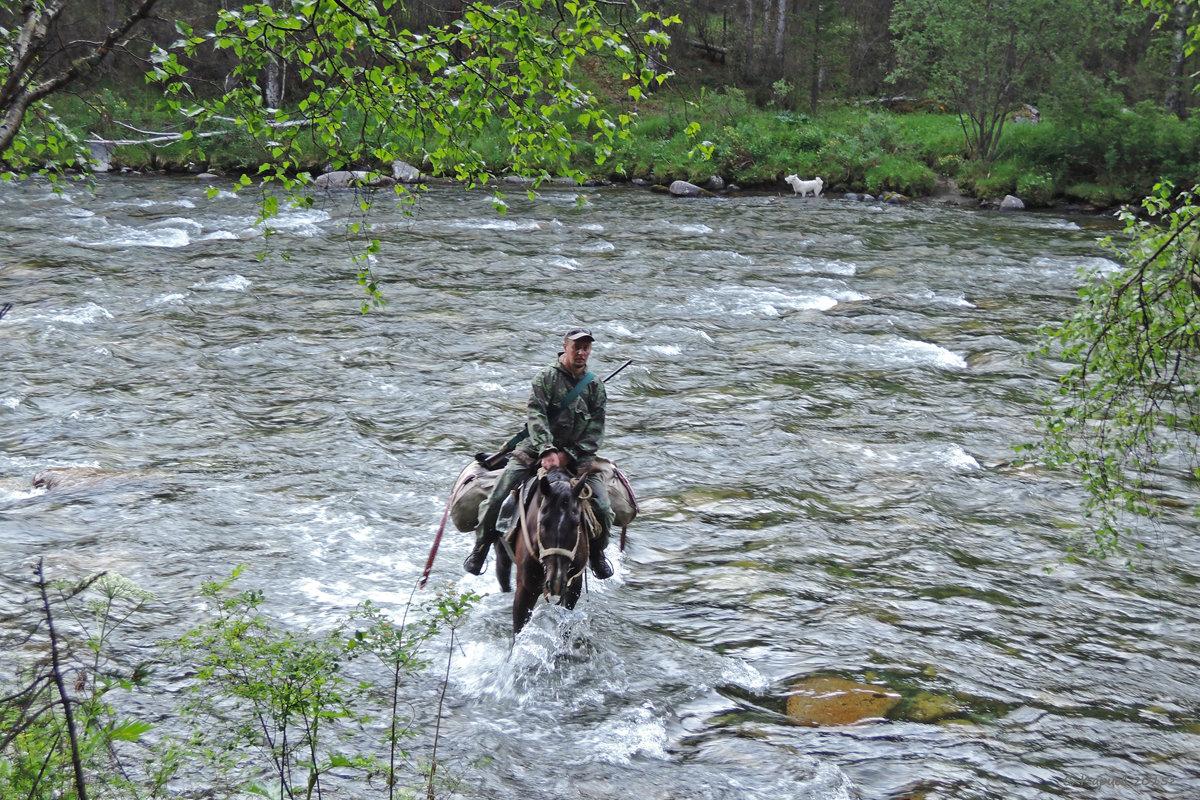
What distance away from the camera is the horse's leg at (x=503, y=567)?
353 inches

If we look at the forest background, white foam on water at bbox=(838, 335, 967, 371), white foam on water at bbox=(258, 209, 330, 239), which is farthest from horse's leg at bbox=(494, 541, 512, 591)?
the forest background

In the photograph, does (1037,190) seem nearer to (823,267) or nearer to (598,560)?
(823,267)

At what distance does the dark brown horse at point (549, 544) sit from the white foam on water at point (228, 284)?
14.6 metres

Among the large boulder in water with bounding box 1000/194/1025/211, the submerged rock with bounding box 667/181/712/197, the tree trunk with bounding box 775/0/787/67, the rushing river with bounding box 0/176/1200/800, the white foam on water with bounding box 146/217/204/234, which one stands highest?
the tree trunk with bounding box 775/0/787/67

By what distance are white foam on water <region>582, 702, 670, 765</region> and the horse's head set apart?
43.9 inches

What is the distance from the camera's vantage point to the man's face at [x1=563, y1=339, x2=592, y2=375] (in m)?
8.20

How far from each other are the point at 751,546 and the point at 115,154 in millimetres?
34609

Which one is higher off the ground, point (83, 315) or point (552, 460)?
point (552, 460)

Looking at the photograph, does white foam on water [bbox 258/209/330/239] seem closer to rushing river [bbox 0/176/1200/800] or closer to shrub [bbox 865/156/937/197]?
rushing river [bbox 0/176/1200/800]

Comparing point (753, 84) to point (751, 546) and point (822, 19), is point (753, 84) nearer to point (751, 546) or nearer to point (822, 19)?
point (822, 19)

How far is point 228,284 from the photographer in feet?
68.3

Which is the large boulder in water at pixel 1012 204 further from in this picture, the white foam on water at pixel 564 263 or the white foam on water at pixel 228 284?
the white foam on water at pixel 228 284

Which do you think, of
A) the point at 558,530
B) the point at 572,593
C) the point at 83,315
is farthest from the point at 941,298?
the point at 83,315

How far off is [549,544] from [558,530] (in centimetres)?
13
